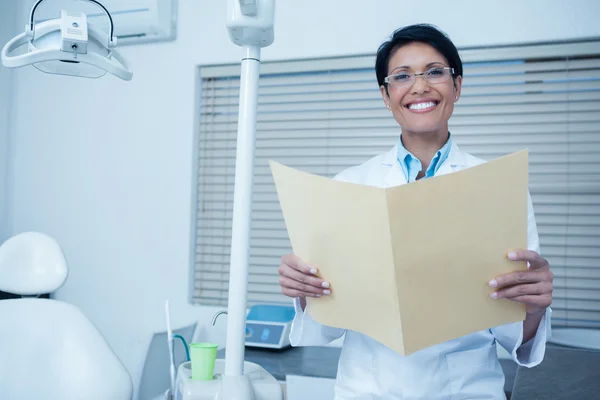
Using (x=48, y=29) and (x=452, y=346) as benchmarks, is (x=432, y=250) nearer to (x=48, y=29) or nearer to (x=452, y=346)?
(x=452, y=346)

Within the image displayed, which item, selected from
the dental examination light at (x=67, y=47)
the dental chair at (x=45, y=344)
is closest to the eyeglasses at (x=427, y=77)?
the dental examination light at (x=67, y=47)

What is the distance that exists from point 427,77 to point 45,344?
54.2 inches

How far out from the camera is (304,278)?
101cm

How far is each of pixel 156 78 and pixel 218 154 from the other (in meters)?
0.49

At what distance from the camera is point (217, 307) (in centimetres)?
262

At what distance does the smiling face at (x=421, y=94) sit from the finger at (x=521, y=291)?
1.52ft

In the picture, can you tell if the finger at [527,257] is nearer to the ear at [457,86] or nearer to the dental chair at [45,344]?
the ear at [457,86]

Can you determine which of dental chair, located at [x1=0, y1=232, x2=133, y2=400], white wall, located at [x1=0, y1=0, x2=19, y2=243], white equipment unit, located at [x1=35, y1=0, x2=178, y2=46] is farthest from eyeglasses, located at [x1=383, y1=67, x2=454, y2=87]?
white wall, located at [x1=0, y1=0, x2=19, y2=243]

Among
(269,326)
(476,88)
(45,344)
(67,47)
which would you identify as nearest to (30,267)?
(45,344)

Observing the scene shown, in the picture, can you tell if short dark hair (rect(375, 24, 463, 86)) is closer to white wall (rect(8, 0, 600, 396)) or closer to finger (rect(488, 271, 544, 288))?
finger (rect(488, 271, 544, 288))

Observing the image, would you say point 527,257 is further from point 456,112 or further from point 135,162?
point 135,162

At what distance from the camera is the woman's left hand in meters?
0.89

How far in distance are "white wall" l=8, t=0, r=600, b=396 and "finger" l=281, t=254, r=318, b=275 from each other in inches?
65.2

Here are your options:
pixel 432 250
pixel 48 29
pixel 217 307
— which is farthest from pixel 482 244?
pixel 217 307
